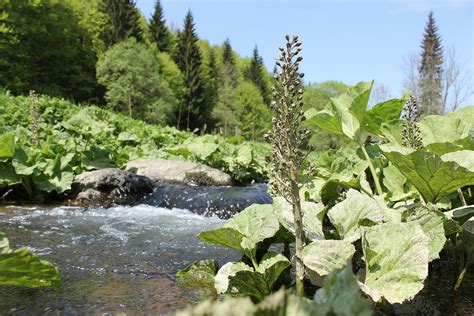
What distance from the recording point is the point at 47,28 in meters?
38.8

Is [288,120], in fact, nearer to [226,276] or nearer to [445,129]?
[226,276]

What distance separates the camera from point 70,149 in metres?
8.57

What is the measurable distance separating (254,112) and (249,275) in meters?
69.3

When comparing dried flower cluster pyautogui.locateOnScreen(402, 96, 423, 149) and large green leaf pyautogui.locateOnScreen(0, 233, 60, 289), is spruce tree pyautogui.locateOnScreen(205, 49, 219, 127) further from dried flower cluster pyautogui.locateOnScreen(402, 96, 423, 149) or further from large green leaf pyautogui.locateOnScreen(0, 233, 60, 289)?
large green leaf pyautogui.locateOnScreen(0, 233, 60, 289)

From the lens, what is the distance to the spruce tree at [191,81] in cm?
5978

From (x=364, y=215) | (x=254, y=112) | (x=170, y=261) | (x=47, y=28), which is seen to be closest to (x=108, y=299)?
(x=170, y=261)

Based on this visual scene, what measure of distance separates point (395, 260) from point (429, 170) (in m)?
0.49

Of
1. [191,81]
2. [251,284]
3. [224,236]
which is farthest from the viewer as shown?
[191,81]

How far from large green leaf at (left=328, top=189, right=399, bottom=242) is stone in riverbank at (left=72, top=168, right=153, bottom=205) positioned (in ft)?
22.2

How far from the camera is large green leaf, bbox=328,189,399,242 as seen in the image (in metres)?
1.95

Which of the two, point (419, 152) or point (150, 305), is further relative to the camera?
point (150, 305)

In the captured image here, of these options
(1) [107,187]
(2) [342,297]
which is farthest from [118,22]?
(2) [342,297]

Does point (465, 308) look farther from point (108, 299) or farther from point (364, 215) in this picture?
point (108, 299)

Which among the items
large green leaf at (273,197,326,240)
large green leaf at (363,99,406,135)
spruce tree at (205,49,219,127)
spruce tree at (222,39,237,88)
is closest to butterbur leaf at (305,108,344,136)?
large green leaf at (363,99,406,135)
